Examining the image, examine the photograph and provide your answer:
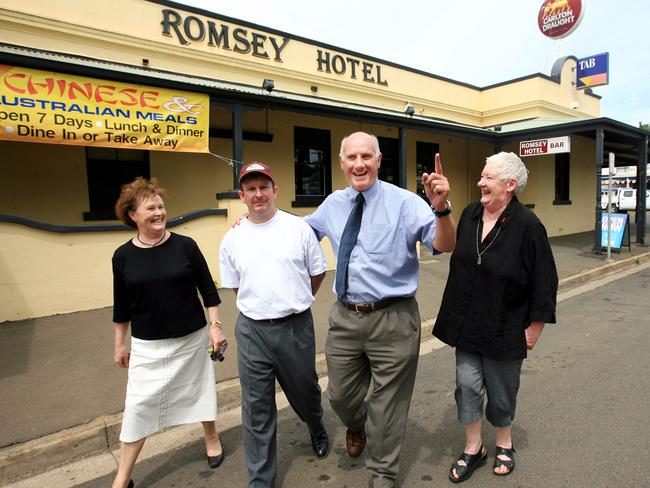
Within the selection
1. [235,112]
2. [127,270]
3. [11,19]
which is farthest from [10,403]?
[11,19]

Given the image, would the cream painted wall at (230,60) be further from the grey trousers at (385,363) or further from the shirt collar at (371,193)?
the grey trousers at (385,363)

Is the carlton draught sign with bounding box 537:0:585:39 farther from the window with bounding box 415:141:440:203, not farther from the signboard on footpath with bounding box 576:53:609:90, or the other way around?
the window with bounding box 415:141:440:203

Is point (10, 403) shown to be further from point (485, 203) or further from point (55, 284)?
point (485, 203)

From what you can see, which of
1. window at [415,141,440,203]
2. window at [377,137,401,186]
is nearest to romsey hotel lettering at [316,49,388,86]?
window at [377,137,401,186]

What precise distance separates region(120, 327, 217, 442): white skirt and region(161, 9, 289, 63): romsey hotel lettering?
817cm

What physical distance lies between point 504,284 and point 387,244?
680 mm

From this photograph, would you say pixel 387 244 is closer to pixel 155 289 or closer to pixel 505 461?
pixel 155 289

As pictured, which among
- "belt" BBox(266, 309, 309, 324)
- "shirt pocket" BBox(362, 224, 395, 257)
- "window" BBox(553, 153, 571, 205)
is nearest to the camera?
"shirt pocket" BBox(362, 224, 395, 257)

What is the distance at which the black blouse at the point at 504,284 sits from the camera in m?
2.42

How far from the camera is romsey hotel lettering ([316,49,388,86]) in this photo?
37.8 feet

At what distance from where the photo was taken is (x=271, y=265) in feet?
8.21

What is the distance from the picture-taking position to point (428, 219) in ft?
7.94

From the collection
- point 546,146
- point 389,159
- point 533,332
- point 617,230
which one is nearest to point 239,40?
point 389,159

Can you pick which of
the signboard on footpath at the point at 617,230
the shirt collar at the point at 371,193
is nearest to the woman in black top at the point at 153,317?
the shirt collar at the point at 371,193
